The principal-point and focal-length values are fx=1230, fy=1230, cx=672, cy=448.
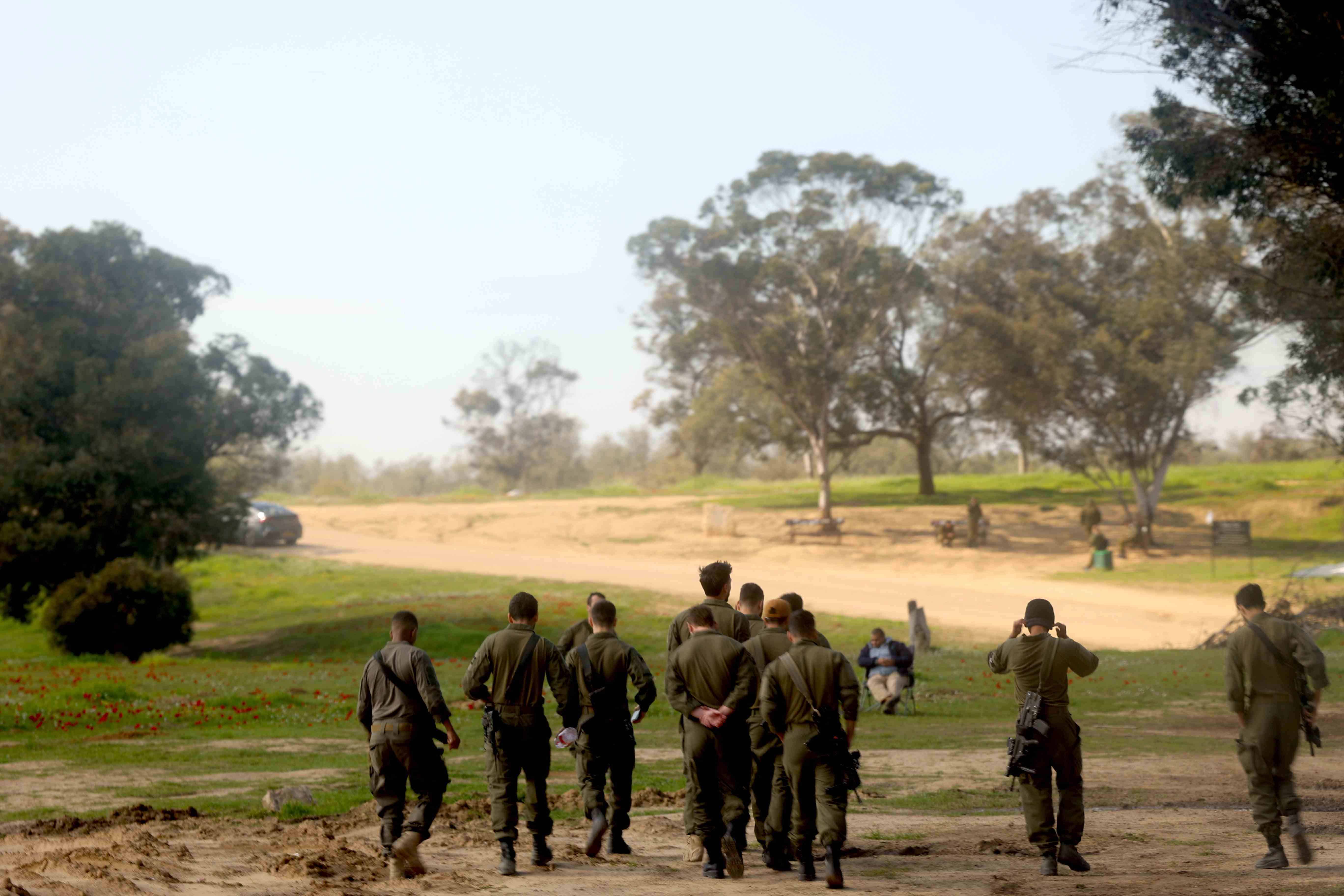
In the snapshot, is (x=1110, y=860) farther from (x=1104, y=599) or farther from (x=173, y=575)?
(x=1104, y=599)

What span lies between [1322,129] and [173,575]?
24484 millimetres

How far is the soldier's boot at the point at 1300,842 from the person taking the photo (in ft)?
27.1

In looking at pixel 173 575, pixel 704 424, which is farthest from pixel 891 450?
pixel 173 575

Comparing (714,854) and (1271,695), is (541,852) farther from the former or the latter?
(1271,695)

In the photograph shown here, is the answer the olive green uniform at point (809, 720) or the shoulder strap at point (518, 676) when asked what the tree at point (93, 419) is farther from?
the olive green uniform at point (809, 720)

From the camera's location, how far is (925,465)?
58125mm

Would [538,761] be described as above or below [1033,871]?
above

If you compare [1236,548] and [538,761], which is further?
[1236,548]

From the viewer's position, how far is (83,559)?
95.6 ft

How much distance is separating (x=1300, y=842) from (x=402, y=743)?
6.15 meters

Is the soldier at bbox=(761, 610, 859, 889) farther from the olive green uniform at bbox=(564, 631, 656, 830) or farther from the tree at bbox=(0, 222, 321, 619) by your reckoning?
the tree at bbox=(0, 222, 321, 619)

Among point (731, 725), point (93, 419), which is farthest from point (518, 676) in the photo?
point (93, 419)

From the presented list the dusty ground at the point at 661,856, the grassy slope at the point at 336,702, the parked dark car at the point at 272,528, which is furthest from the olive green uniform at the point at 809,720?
the parked dark car at the point at 272,528

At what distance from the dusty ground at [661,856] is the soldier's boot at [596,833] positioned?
0.09 m
